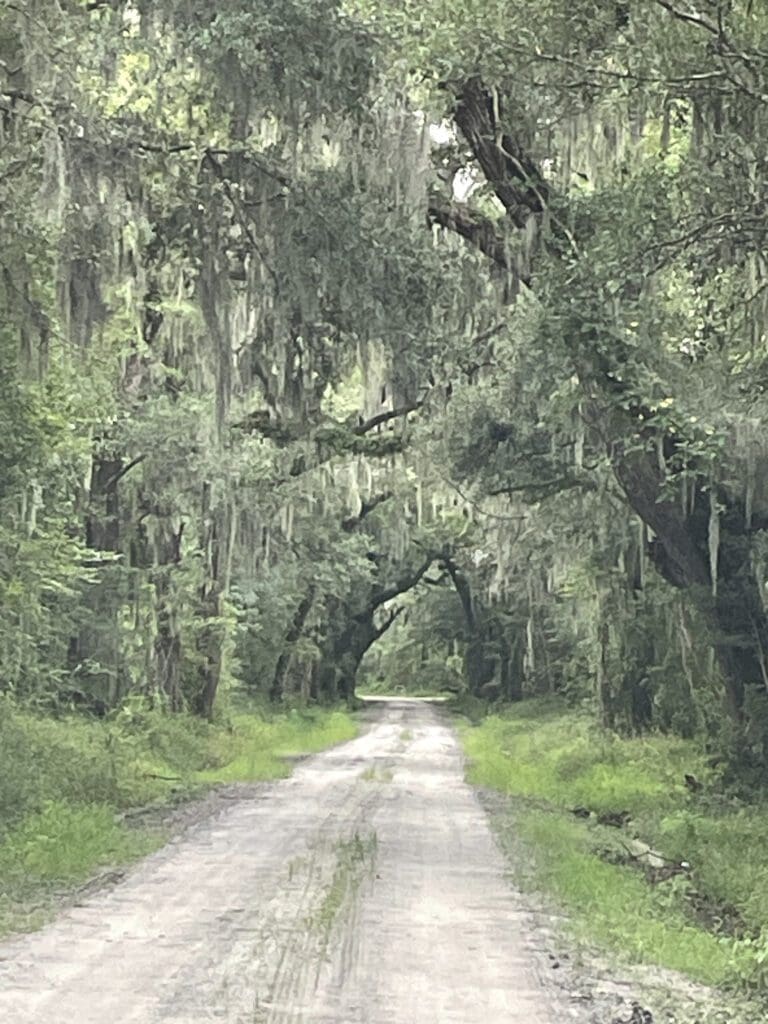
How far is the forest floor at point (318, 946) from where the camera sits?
5.69m

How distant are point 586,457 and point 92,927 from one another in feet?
35.1

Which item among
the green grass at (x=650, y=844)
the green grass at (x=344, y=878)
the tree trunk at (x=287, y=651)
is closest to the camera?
the green grass at (x=650, y=844)

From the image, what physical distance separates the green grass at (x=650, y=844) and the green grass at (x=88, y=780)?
3.52 m

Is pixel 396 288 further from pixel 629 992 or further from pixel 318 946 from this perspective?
pixel 629 992

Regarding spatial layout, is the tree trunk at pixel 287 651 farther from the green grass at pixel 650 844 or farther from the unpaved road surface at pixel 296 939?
the unpaved road surface at pixel 296 939

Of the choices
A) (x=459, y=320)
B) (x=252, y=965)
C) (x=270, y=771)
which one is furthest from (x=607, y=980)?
(x=270, y=771)

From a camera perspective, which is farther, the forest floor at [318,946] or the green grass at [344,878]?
the green grass at [344,878]

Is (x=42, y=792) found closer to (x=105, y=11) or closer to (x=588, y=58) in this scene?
(x=105, y=11)

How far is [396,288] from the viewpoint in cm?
1205

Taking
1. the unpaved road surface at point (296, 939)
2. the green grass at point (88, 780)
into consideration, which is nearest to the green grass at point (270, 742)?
the green grass at point (88, 780)

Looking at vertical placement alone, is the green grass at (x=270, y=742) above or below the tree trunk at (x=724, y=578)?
below

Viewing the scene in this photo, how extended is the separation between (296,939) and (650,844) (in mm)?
5937

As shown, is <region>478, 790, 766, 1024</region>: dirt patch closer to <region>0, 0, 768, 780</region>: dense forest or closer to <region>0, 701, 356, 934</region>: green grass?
<region>0, 701, 356, 934</region>: green grass

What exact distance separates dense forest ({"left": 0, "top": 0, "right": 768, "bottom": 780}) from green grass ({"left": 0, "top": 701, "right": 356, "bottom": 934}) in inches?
47.5
